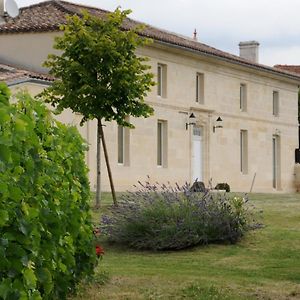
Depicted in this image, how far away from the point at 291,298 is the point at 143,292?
62.9 inches

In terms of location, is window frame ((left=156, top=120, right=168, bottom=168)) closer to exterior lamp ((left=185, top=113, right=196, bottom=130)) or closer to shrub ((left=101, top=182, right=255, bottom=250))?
exterior lamp ((left=185, top=113, right=196, bottom=130))

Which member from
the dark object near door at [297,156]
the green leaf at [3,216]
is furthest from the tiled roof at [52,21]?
the green leaf at [3,216]

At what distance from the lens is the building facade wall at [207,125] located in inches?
1298

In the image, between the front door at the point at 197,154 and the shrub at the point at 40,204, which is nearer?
the shrub at the point at 40,204

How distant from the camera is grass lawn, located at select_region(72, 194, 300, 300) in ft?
33.2

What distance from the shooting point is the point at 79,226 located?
28.5 feet

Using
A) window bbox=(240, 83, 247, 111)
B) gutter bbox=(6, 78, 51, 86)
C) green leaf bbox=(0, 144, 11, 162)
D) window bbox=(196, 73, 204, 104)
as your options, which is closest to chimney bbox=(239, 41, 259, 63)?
window bbox=(240, 83, 247, 111)

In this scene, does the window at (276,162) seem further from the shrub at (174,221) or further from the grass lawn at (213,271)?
the shrub at (174,221)

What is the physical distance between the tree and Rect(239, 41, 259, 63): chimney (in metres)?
26.4

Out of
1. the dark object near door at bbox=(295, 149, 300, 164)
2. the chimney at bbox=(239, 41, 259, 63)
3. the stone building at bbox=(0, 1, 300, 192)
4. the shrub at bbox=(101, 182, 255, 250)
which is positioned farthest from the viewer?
the dark object near door at bbox=(295, 149, 300, 164)

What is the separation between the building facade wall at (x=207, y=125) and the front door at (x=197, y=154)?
18 cm

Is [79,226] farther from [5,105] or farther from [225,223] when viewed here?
[225,223]

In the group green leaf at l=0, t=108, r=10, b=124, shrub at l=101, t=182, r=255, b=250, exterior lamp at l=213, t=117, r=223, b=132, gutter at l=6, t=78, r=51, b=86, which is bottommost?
shrub at l=101, t=182, r=255, b=250

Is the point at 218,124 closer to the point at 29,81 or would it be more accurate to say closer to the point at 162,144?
the point at 162,144
